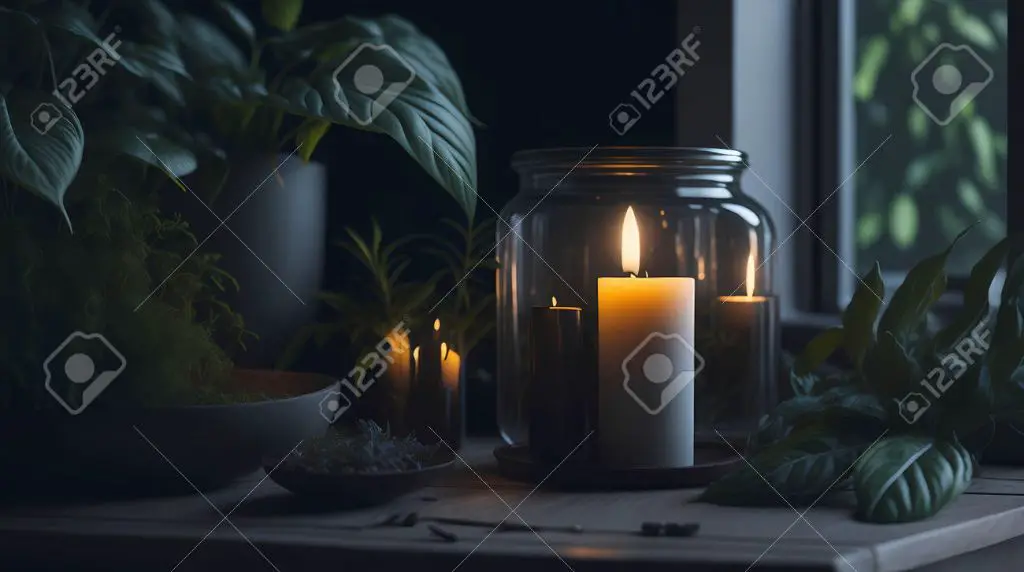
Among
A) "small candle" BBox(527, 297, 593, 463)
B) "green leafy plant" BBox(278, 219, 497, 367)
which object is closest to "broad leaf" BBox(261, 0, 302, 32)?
"green leafy plant" BBox(278, 219, 497, 367)

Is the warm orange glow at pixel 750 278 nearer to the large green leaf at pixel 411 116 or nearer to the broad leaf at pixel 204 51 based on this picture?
the large green leaf at pixel 411 116

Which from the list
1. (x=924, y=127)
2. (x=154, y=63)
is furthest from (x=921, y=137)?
(x=154, y=63)

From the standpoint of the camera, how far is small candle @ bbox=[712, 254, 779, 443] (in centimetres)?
105

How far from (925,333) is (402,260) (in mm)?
613

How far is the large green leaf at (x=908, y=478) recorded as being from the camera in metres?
0.74

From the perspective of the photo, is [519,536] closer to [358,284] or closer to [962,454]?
[962,454]

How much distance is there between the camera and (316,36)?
1198 millimetres

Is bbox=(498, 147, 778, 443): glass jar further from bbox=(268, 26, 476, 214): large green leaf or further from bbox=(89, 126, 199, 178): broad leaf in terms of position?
bbox=(89, 126, 199, 178): broad leaf

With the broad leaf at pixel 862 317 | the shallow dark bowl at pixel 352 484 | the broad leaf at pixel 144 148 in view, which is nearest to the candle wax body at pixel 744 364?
the broad leaf at pixel 862 317

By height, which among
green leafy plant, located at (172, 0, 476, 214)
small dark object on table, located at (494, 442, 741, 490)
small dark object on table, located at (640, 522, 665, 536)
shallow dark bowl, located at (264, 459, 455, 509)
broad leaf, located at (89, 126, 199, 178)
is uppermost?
green leafy plant, located at (172, 0, 476, 214)

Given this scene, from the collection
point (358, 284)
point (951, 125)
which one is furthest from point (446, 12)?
point (951, 125)

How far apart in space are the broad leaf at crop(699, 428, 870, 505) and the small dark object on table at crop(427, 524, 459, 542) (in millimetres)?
201

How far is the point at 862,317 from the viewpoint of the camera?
93 cm

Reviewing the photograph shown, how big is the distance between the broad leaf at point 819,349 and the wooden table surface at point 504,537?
0.54 feet
